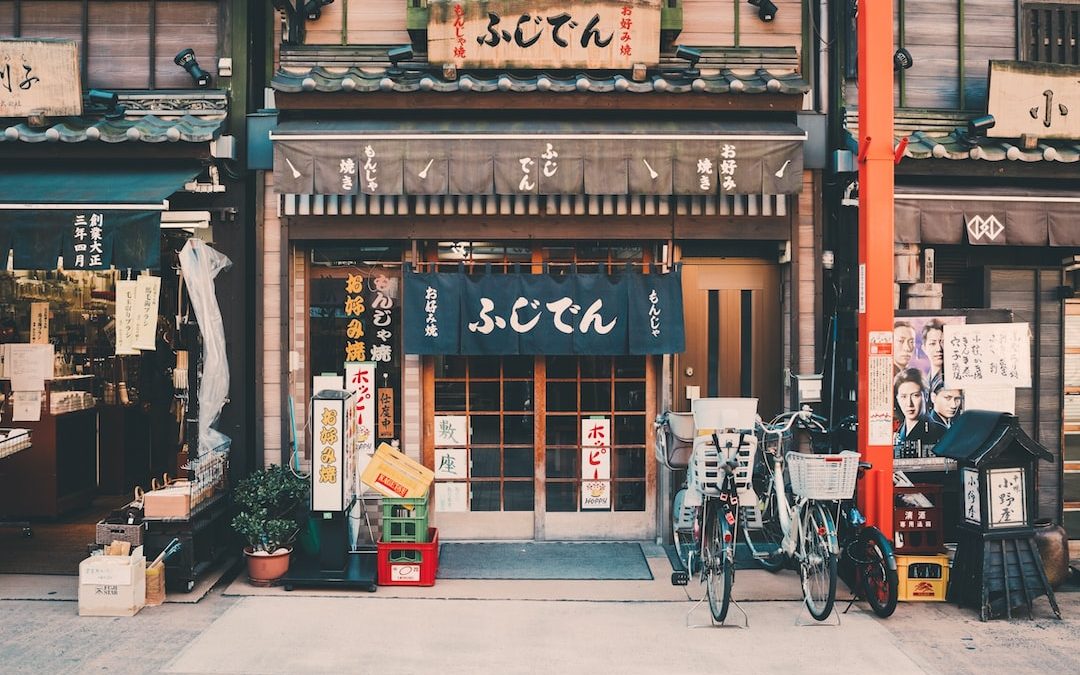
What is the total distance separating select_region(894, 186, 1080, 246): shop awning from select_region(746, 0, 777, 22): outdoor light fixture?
2632 mm

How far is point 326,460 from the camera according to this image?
26.5 ft

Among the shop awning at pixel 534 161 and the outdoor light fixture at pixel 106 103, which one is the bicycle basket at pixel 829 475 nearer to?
the shop awning at pixel 534 161

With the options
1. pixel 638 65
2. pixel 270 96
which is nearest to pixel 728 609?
pixel 638 65

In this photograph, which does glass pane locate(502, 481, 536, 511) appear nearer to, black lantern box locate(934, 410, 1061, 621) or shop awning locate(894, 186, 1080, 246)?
black lantern box locate(934, 410, 1061, 621)

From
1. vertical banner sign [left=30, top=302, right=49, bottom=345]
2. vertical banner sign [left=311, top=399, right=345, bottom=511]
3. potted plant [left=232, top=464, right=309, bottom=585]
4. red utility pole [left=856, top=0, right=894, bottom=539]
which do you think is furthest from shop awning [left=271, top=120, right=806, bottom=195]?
vertical banner sign [left=30, top=302, right=49, bottom=345]

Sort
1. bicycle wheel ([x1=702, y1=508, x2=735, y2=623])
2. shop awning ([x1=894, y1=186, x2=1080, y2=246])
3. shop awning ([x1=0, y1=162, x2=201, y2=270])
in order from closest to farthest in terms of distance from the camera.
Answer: bicycle wheel ([x1=702, y1=508, x2=735, y2=623]), shop awning ([x1=0, y1=162, x2=201, y2=270]), shop awning ([x1=894, y1=186, x2=1080, y2=246])

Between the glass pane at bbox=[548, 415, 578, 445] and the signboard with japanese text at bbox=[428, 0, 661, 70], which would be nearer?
the signboard with japanese text at bbox=[428, 0, 661, 70]

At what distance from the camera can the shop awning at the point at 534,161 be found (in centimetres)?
841

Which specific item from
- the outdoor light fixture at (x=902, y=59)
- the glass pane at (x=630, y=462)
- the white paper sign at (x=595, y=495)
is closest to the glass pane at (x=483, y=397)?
the white paper sign at (x=595, y=495)

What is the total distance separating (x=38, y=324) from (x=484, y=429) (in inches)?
246

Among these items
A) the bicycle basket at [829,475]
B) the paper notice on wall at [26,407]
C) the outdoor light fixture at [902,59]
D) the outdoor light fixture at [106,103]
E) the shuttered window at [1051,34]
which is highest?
the shuttered window at [1051,34]

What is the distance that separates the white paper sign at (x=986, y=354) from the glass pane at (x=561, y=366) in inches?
163

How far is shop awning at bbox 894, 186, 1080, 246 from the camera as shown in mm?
8641

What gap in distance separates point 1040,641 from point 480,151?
6.97 metres
